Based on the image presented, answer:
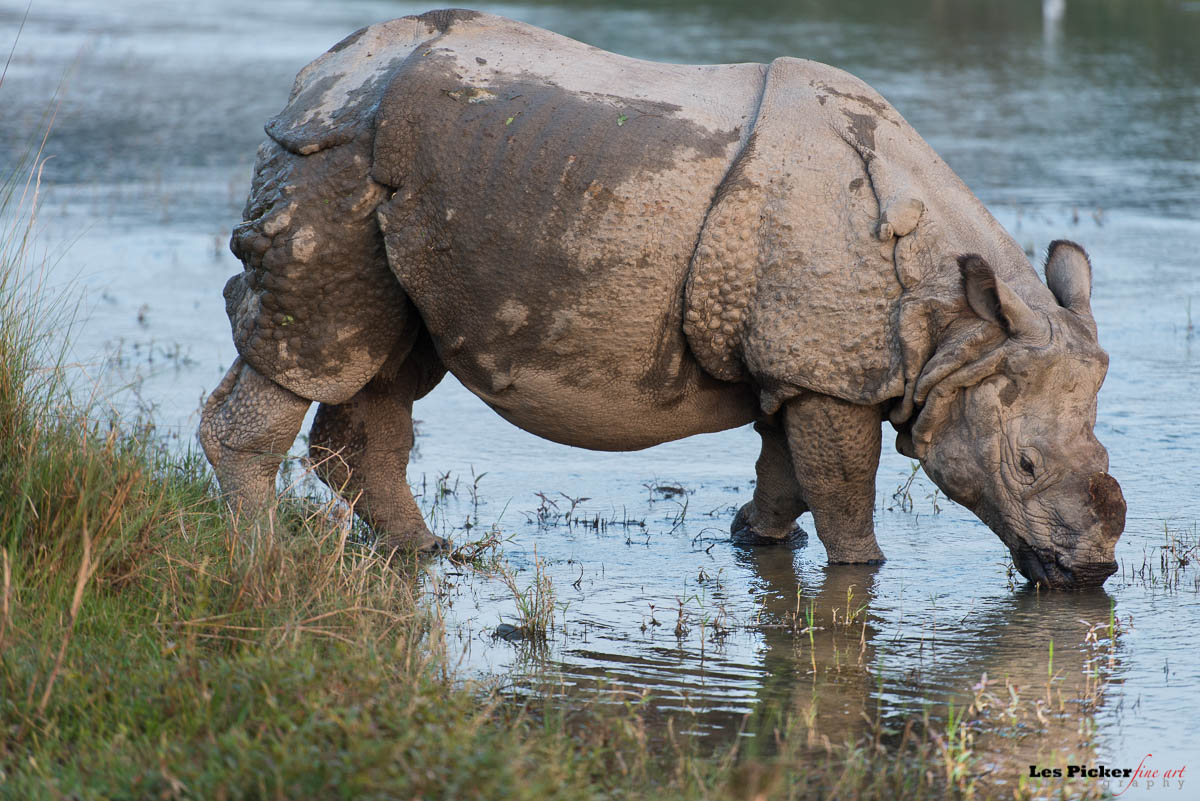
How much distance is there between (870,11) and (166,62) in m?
11.5

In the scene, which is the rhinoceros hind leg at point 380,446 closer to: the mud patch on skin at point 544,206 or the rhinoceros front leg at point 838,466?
the mud patch on skin at point 544,206

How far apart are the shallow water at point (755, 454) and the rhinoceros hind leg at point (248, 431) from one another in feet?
2.78

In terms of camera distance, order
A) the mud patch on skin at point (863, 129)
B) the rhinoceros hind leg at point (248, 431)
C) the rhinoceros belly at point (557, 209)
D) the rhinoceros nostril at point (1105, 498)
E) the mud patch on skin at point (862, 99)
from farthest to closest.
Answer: the rhinoceros hind leg at point (248, 431) < the mud patch on skin at point (862, 99) < the mud patch on skin at point (863, 129) < the rhinoceros belly at point (557, 209) < the rhinoceros nostril at point (1105, 498)

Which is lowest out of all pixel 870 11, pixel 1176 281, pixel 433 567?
pixel 433 567

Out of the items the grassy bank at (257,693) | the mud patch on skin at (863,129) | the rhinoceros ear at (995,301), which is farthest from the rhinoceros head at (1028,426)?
the grassy bank at (257,693)

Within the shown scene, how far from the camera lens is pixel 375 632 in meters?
4.87

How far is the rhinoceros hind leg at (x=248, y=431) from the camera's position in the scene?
6168 millimetres

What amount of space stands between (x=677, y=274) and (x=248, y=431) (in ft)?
6.05

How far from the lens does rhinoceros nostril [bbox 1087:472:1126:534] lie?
5520 mm

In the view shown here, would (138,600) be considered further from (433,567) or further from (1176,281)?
(1176,281)

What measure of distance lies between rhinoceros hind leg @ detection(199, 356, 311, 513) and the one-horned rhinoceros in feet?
0.06

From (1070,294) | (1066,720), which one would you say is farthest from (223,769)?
(1070,294)

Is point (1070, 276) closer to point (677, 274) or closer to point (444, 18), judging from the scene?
point (677, 274)

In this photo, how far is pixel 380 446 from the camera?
6.66 metres
